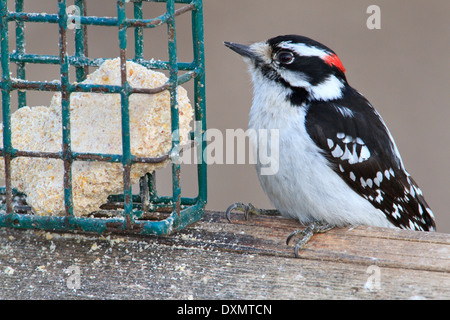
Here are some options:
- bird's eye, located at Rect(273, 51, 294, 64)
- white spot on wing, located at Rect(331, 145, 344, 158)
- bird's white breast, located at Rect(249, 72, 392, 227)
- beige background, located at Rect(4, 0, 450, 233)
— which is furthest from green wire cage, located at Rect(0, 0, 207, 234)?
beige background, located at Rect(4, 0, 450, 233)

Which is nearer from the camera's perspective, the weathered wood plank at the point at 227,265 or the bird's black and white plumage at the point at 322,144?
the weathered wood plank at the point at 227,265

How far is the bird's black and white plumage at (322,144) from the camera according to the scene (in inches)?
137

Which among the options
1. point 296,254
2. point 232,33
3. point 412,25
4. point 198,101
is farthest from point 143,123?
point 412,25

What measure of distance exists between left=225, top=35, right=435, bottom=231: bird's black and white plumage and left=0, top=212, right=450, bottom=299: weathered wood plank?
267 mm

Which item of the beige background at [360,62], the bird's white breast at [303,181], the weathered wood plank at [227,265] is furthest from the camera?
the beige background at [360,62]

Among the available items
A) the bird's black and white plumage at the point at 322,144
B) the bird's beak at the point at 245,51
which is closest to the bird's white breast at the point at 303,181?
the bird's black and white plumage at the point at 322,144

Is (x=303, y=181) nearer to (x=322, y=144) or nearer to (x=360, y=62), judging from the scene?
(x=322, y=144)

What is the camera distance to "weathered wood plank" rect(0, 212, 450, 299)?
2.80 meters

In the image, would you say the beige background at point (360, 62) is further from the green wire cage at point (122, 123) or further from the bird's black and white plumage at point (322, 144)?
the green wire cage at point (122, 123)

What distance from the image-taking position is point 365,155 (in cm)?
368

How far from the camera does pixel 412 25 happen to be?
6.94 m

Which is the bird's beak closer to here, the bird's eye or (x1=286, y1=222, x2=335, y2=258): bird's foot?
the bird's eye

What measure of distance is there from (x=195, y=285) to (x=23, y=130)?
1101mm

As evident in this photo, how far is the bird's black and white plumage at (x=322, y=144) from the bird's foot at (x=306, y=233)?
58mm
